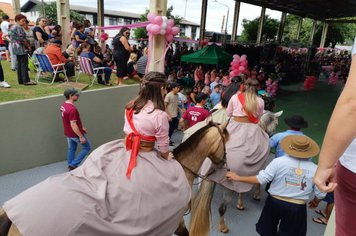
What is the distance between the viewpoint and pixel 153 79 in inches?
105

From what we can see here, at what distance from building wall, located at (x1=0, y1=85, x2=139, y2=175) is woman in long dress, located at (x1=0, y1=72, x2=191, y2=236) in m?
3.50

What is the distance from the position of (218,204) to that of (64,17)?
348 inches

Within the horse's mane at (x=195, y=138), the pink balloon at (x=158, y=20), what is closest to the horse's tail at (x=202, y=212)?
the horse's mane at (x=195, y=138)

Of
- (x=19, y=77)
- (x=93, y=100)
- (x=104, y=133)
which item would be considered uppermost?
(x=19, y=77)

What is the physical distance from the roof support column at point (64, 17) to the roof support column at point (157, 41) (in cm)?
405

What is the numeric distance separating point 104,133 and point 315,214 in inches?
210

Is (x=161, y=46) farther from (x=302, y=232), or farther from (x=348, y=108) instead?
(x=348, y=108)

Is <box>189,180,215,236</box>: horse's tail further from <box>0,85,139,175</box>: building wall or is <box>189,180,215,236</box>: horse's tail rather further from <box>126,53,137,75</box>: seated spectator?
<box>126,53,137,75</box>: seated spectator

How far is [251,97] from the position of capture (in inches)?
158

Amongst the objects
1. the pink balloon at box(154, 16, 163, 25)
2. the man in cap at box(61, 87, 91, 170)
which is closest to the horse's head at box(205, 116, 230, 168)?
the man in cap at box(61, 87, 91, 170)

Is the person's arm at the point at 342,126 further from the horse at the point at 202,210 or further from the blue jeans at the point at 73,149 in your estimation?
the blue jeans at the point at 73,149

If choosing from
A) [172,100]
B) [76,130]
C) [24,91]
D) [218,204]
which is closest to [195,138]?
[218,204]

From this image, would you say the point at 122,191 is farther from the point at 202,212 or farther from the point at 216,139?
the point at 202,212

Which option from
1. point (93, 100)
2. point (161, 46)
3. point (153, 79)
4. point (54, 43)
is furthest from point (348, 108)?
point (54, 43)
